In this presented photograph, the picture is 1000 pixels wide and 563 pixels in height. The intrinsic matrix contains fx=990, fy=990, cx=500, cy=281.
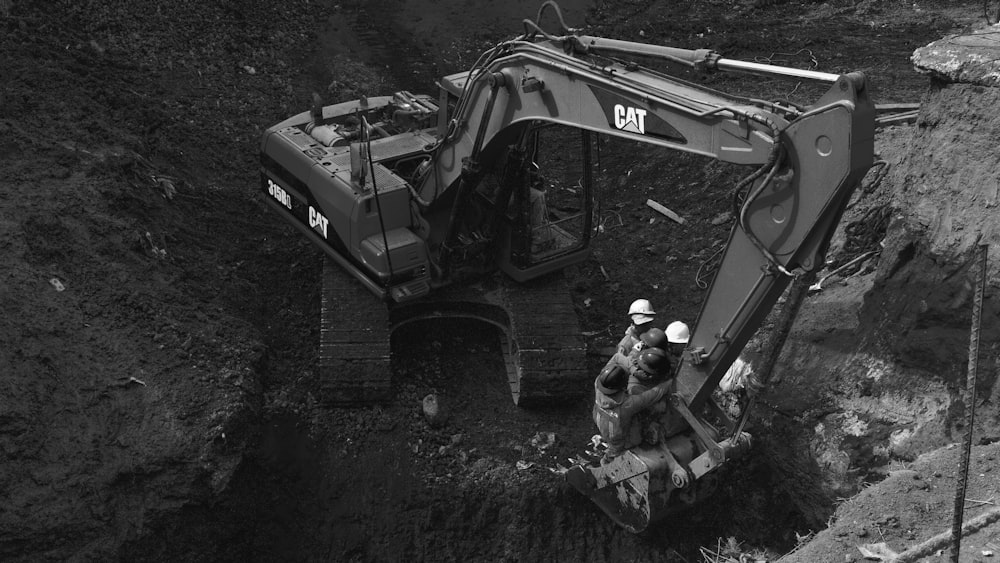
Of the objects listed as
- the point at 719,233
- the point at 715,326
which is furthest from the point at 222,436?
the point at 719,233

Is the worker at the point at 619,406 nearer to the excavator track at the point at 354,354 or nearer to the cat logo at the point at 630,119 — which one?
the cat logo at the point at 630,119

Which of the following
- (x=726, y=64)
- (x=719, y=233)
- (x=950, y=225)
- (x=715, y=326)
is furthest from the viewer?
(x=719, y=233)

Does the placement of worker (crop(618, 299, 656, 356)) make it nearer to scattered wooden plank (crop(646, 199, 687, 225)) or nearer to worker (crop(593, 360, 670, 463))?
worker (crop(593, 360, 670, 463))

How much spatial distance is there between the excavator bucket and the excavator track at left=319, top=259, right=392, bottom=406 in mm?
2276

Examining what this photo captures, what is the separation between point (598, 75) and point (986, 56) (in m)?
3.12

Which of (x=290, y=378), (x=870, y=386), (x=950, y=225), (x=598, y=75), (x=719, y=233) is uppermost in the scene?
(x=598, y=75)

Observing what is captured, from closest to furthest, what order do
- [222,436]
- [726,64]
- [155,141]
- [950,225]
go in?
1. [726,64]
2. [950,225]
3. [222,436]
4. [155,141]

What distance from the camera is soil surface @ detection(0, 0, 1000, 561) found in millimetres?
7465

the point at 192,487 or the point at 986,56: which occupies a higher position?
the point at 986,56

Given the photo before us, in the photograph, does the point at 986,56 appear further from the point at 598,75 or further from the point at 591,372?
the point at 591,372

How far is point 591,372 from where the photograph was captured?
9547 millimetres

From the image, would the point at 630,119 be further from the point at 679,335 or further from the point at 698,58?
the point at 679,335

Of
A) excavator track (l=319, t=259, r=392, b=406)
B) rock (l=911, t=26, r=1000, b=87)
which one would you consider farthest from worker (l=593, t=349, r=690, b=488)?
rock (l=911, t=26, r=1000, b=87)

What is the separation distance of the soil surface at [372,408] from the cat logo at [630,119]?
106 inches
